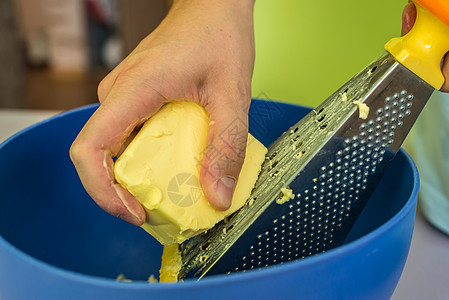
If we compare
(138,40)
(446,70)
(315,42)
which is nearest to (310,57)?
(315,42)

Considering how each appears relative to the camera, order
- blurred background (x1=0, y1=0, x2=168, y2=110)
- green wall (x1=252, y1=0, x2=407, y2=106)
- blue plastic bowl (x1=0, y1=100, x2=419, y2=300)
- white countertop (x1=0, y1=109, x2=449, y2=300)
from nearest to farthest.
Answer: blue plastic bowl (x1=0, y1=100, x2=419, y2=300), white countertop (x1=0, y1=109, x2=449, y2=300), green wall (x1=252, y1=0, x2=407, y2=106), blurred background (x1=0, y1=0, x2=168, y2=110)

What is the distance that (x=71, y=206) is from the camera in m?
0.80

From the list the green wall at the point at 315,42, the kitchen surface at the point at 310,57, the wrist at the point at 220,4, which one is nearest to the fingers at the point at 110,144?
the wrist at the point at 220,4

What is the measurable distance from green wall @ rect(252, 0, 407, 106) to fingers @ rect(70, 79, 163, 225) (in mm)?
629

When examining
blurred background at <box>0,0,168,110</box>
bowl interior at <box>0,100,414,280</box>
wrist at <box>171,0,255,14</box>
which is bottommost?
blurred background at <box>0,0,168,110</box>

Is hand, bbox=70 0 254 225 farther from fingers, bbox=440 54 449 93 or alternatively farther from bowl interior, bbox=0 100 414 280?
fingers, bbox=440 54 449 93

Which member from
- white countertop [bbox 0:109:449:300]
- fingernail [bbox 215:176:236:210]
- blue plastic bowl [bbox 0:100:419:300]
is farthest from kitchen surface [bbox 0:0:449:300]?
fingernail [bbox 215:176:236:210]

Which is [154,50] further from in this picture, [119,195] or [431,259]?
[431,259]

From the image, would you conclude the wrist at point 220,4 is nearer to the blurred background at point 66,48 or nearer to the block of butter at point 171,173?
the block of butter at point 171,173

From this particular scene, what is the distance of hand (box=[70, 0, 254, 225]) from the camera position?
1.77ft

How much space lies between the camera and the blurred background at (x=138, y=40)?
3.53 ft

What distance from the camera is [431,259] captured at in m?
0.71

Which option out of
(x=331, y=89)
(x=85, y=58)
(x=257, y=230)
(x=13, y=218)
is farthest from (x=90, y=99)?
(x=257, y=230)

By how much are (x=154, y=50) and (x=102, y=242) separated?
0.41 metres
